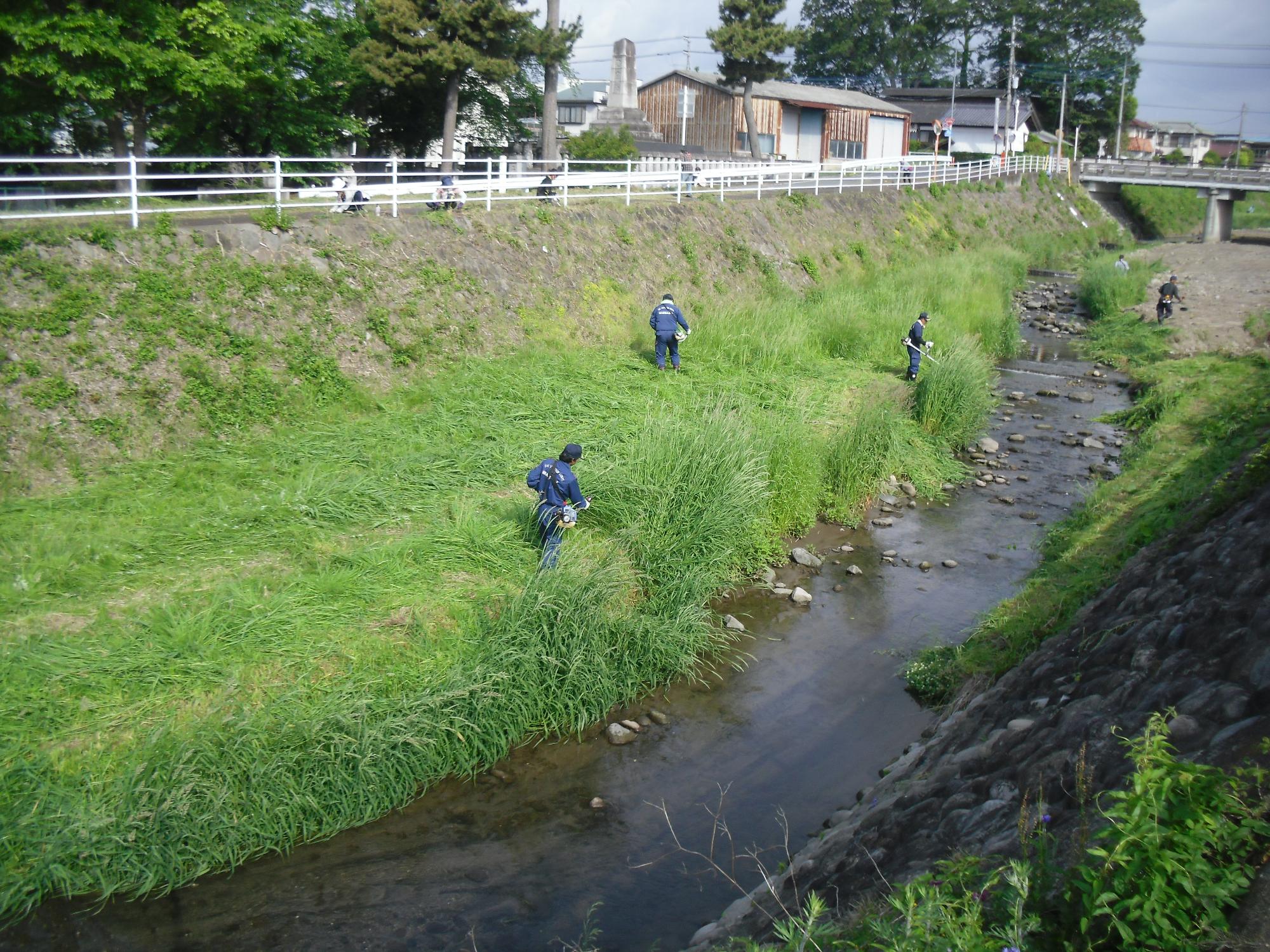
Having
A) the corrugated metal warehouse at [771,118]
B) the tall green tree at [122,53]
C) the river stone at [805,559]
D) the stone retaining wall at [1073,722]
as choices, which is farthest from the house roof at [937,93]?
the stone retaining wall at [1073,722]

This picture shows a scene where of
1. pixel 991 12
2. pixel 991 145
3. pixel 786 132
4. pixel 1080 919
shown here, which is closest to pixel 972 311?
pixel 1080 919

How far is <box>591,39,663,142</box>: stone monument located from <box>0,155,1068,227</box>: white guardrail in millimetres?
16691

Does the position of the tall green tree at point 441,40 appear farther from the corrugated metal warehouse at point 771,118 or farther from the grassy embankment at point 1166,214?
the grassy embankment at point 1166,214

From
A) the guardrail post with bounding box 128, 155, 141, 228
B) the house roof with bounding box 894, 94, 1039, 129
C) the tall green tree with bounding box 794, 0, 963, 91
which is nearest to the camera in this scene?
the guardrail post with bounding box 128, 155, 141, 228

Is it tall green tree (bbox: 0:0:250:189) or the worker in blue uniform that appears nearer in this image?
the worker in blue uniform

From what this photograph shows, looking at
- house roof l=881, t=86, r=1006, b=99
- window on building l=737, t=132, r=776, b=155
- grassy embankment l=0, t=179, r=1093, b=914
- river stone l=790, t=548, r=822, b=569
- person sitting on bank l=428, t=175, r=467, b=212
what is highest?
house roof l=881, t=86, r=1006, b=99

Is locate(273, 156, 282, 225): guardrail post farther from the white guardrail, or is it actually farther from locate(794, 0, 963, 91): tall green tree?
locate(794, 0, 963, 91): tall green tree

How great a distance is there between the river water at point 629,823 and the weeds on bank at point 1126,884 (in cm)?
268

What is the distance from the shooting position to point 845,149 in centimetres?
5894

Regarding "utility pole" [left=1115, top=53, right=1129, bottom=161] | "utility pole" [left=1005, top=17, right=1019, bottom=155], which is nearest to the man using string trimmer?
"utility pole" [left=1005, top=17, right=1019, bottom=155]

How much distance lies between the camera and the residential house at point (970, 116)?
230 ft

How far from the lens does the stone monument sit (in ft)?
181

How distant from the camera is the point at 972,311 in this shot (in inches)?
945

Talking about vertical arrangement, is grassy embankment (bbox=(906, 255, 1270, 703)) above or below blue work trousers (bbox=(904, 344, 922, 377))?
below
